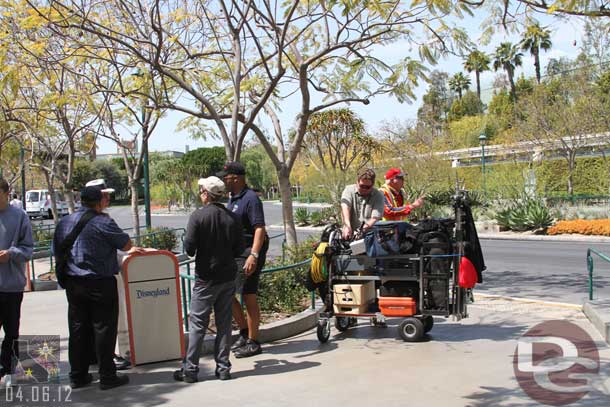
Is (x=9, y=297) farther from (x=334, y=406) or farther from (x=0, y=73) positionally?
(x=0, y=73)

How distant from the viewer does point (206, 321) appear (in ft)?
18.6

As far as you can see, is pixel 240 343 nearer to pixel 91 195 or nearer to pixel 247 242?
pixel 247 242

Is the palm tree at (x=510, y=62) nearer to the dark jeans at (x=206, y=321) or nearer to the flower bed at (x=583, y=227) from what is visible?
the flower bed at (x=583, y=227)

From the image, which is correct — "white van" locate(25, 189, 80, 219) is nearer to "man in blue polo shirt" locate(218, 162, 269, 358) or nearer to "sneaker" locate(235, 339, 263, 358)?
"man in blue polo shirt" locate(218, 162, 269, 358)

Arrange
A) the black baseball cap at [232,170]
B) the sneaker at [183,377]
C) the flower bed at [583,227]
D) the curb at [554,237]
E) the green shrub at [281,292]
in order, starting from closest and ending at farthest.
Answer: the sneaker at [183,377] < the black baseball cap at [232,170] < the green shrub at [281,292] < the curb at [554,237] < the flower bed at [583,227]

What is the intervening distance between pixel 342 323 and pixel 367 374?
6.10 feet

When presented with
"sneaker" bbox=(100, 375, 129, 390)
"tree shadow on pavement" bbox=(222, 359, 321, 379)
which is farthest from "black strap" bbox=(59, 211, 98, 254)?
"tree shadow on pavement" bbox=(222, 359, 321, 379)

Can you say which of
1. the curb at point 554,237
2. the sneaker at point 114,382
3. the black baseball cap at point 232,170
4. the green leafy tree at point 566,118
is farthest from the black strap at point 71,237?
the green leafy tree at point 566,118

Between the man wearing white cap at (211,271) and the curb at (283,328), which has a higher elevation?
the man wearing white cap at (211,271)

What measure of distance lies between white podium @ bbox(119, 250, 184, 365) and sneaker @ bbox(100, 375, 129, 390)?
448mm

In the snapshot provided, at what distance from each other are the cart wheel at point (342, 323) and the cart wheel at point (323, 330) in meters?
0.51

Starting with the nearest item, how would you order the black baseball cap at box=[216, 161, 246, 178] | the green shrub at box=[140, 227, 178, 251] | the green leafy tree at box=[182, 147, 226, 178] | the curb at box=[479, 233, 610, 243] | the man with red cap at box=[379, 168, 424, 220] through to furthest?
the black baseball cap at box=[216, 161, 246, 178]
the man with red cap at box=[379, 168, 424, 220]
the green shrub at box=[140, 227, 178, 251]
the curb at box=[479, 233, 610, 243]
the green leafy tree at box=[182, 147, 226, 178]

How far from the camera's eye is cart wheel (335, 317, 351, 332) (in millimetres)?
7496

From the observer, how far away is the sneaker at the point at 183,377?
5559mm
